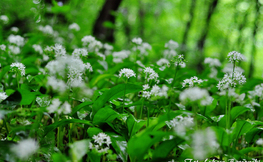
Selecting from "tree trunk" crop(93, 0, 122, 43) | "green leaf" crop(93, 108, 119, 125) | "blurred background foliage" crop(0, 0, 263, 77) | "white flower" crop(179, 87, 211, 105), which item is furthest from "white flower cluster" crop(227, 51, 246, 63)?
"tree trunk" crop(93, 0, 122, 43)

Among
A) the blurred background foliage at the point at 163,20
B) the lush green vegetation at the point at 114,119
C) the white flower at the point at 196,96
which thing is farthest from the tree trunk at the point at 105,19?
the white flower at the point at 196,96

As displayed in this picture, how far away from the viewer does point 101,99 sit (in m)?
1.91

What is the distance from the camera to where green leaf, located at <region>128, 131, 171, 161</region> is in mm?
1342

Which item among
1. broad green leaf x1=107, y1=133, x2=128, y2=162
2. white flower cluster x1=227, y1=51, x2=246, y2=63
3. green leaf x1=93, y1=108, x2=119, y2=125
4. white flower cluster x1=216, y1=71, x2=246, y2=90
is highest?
white flower cluster x1=227, y1=51, x2=246, y2=63

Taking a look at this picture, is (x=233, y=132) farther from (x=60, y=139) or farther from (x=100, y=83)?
(x=100, y=83)

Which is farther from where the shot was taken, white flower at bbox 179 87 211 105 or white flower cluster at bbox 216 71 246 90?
white flower cluster at bbox 216 71 246 90

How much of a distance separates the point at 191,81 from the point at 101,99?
82cm

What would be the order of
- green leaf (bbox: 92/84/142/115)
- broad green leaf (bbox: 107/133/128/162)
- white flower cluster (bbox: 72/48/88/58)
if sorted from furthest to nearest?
1. white flower cluster (bbox: 72/48/88/58)
2. green leaf (bbox: 92/84/142/115)
3. broad green leaf (bbox: 107/133/128/162)

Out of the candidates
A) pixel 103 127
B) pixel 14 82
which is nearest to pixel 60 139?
pixel 103 127

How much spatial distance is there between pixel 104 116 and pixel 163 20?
19404 millimetres

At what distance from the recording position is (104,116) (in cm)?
180

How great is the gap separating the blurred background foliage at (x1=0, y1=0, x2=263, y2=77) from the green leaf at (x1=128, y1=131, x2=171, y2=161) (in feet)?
5.11

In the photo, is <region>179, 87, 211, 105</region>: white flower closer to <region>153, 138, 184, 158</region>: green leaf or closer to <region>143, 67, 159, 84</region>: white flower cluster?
<region>153, 138, 184, 158</region>: green leaf

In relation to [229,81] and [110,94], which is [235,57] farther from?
[110,94]
